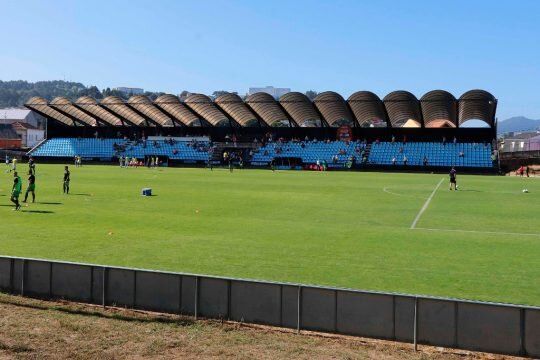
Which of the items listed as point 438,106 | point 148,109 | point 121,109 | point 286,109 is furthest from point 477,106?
point 121,109

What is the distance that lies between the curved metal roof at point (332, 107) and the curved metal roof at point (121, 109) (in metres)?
30.2

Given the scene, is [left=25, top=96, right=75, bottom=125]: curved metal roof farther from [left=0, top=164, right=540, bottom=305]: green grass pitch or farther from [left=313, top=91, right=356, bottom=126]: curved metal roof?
[left=0, top=164, right=540, bottom=305]: green grass pitch

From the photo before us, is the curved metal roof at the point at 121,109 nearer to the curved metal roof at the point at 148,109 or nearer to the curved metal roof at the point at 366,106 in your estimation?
the curved metal roof at the point at 148,109

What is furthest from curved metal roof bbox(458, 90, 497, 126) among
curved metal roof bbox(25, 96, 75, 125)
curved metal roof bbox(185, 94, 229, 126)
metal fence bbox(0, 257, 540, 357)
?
metal fence bbox(0, 257, 540, 357)

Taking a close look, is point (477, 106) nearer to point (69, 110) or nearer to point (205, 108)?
point (205, 108)

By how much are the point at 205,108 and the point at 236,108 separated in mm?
5112

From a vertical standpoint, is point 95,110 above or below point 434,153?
above

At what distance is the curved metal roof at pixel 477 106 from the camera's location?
231 feet

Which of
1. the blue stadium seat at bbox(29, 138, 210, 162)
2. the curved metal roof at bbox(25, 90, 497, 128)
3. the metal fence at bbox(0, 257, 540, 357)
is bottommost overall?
the metal fence at bbox(0, 257, 540, 357)

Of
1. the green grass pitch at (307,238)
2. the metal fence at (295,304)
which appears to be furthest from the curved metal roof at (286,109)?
the metal fence at (295,304)

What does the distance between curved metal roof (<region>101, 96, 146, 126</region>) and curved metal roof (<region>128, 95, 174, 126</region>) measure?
1721 millimetres

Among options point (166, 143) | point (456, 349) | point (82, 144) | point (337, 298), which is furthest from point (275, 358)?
point (82, 144)

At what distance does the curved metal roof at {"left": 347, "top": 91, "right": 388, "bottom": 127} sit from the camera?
74.0 metres

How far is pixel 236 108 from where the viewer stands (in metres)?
84.1
